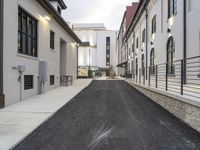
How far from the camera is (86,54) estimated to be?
6981cm

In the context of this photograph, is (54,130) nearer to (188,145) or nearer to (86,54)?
(188,145)

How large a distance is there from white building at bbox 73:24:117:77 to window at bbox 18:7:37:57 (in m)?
56.4

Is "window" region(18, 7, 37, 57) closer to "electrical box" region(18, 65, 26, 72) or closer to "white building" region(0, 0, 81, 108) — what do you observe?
"white building" region(0, 0, 81, 108)

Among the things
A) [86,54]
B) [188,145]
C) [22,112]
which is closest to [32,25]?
[22,112]

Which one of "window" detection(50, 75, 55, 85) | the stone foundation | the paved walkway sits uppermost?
"window" detection(50, 75, 55, 85)

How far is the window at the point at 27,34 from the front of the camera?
1059cm

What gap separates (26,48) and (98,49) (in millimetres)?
60236

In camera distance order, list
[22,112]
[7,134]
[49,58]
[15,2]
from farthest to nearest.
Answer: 1. [49,58]
2. [15,2]
3. [22,112]
4. [7,134]

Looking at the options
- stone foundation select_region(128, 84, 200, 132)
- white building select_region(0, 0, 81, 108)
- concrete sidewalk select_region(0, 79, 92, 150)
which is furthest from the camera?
white building select_region(0, 0, 81, 108)

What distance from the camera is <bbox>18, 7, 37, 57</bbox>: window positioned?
34.7 feet

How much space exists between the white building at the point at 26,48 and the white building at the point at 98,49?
5218cm

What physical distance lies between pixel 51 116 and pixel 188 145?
4252mm

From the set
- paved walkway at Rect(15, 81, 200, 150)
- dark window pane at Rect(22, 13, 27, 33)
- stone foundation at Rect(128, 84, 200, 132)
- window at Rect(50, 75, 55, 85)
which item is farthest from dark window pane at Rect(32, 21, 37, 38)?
stone foundation at Rect(128, 84, 200, 132)

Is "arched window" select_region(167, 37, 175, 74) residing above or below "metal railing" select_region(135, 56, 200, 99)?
above
